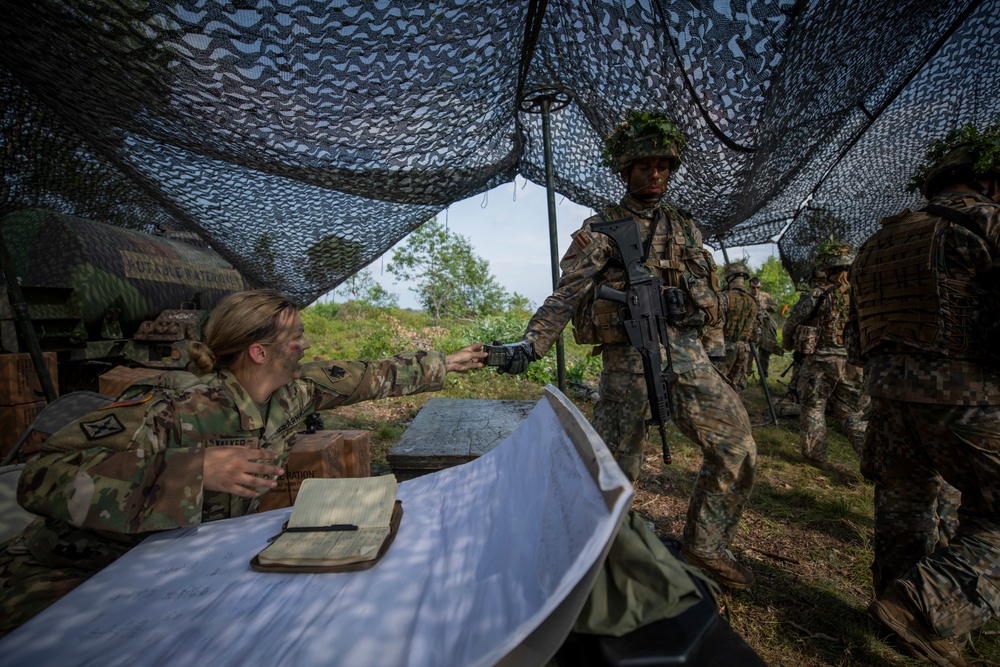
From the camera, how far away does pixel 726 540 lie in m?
2.67

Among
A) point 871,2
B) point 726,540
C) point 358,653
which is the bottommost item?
point 726,540

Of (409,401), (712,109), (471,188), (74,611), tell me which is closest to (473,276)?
(409,401)

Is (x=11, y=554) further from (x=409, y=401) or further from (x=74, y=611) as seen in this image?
(x=409, y=401)

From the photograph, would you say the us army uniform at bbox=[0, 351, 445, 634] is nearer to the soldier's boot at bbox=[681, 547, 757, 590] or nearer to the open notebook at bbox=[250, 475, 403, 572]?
the open notebook at bbox=[250, 475, 403, 572]

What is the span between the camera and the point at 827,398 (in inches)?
204

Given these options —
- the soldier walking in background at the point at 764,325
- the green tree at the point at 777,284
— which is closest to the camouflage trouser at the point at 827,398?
the soldier walking in background at the point at 764,325

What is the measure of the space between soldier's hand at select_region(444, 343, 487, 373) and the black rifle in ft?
2.87

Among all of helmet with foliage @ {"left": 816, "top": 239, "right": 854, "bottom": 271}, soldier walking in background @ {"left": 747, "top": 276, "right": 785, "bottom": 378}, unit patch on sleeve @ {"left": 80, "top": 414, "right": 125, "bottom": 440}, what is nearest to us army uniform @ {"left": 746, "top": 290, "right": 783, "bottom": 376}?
soldier walking in background @ {"left": 747, "top": 276, "right": 785, "bottom": 378}

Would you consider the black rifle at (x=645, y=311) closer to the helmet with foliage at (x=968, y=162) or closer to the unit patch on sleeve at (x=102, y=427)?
the helmet with foliage at (x=968, y=162)

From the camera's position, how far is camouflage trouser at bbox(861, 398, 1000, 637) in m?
1.92

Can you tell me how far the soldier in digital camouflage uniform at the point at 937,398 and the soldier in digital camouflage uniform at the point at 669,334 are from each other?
2.27 ft

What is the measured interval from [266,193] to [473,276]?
14693 mm

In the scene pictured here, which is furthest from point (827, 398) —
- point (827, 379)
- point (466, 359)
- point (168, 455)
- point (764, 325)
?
point (168, 455)

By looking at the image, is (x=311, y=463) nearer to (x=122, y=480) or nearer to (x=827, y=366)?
(x=122, y=480)
